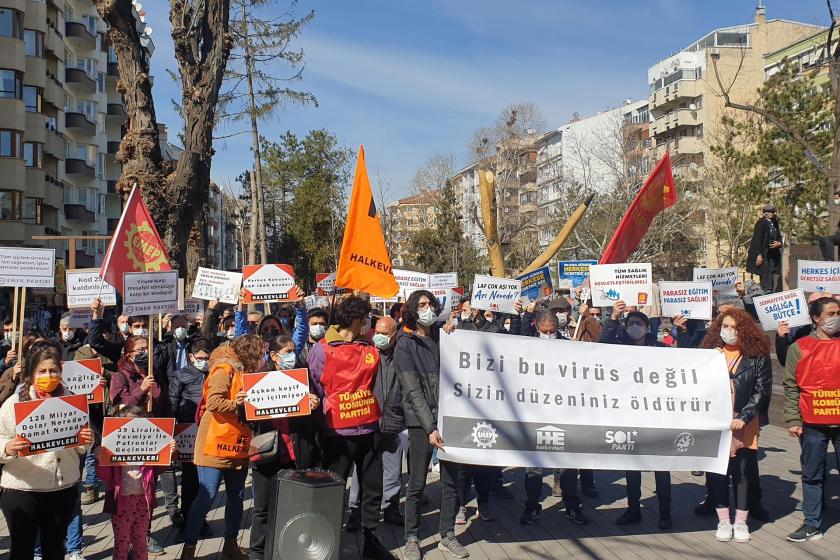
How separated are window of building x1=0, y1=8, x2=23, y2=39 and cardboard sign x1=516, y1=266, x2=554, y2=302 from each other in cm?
3660

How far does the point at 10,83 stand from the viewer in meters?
43.2

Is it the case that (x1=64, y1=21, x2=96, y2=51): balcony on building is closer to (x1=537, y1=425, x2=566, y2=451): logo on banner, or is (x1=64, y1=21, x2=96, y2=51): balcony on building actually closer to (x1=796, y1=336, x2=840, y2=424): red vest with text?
(x1=537, y1=425, x2=566, y2=451): logo on banner

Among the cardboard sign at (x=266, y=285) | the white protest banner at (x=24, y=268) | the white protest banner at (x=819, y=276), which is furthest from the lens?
the cardboard sign at (x=266, y=285)

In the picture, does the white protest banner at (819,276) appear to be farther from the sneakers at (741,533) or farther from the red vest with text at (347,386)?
the red vest with text at (347,386)

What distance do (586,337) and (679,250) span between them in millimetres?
42561

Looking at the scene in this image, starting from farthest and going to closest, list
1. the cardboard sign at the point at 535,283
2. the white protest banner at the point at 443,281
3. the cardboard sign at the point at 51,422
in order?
1. the white protest banner at the point at 443,281
2. the cardboard sign at the point at 535,283
3. the cardboard sign at the point at 51,422

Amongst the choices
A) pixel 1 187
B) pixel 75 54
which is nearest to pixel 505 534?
pixel 1 187

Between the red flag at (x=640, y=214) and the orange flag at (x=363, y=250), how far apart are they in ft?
10.5

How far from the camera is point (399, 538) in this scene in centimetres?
756

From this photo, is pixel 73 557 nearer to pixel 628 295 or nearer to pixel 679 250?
pixel 628 295

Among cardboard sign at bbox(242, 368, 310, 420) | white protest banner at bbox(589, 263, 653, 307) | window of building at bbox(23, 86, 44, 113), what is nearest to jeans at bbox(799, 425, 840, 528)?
white protest banner at bbox(589, 263, 653, 307)

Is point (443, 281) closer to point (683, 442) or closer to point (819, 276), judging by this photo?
point (819, 276)

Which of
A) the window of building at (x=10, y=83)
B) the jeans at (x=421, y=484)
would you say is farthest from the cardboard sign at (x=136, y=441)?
the window of building at (x=10, y=83)

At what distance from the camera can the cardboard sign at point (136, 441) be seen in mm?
6090
